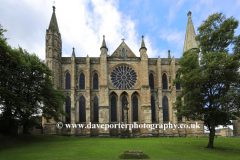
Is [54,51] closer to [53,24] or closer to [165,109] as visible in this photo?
[53,24]

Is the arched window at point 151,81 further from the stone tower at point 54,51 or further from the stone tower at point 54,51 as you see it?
the stone tower at point 54,51

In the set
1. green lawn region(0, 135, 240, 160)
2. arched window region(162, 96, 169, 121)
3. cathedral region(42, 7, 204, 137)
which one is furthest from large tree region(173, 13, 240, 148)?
arched window region(162, 96, 169, 121)

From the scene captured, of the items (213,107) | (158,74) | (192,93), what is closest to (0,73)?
A: (192,93)

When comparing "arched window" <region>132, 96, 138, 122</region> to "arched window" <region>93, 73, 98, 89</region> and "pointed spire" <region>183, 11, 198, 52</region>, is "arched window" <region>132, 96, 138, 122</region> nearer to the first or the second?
"arched window" <region>93, 73, 98, 89</region>

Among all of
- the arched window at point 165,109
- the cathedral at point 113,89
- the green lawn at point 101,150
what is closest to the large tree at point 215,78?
the green lawn at point 101,150

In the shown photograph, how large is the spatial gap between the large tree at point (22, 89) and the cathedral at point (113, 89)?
893 centimetres

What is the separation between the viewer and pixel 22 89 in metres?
22.7

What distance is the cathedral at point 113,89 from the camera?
33.8 metres

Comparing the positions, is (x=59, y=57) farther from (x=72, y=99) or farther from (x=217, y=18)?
(x=217, y=18)

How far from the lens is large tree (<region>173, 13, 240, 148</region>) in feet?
53.1

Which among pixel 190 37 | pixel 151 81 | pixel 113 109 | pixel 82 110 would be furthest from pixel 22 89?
pixel 190 37

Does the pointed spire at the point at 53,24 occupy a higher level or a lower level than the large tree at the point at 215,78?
higher

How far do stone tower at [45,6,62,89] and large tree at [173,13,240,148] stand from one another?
23503 millimetres

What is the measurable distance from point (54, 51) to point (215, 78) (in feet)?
90.5
